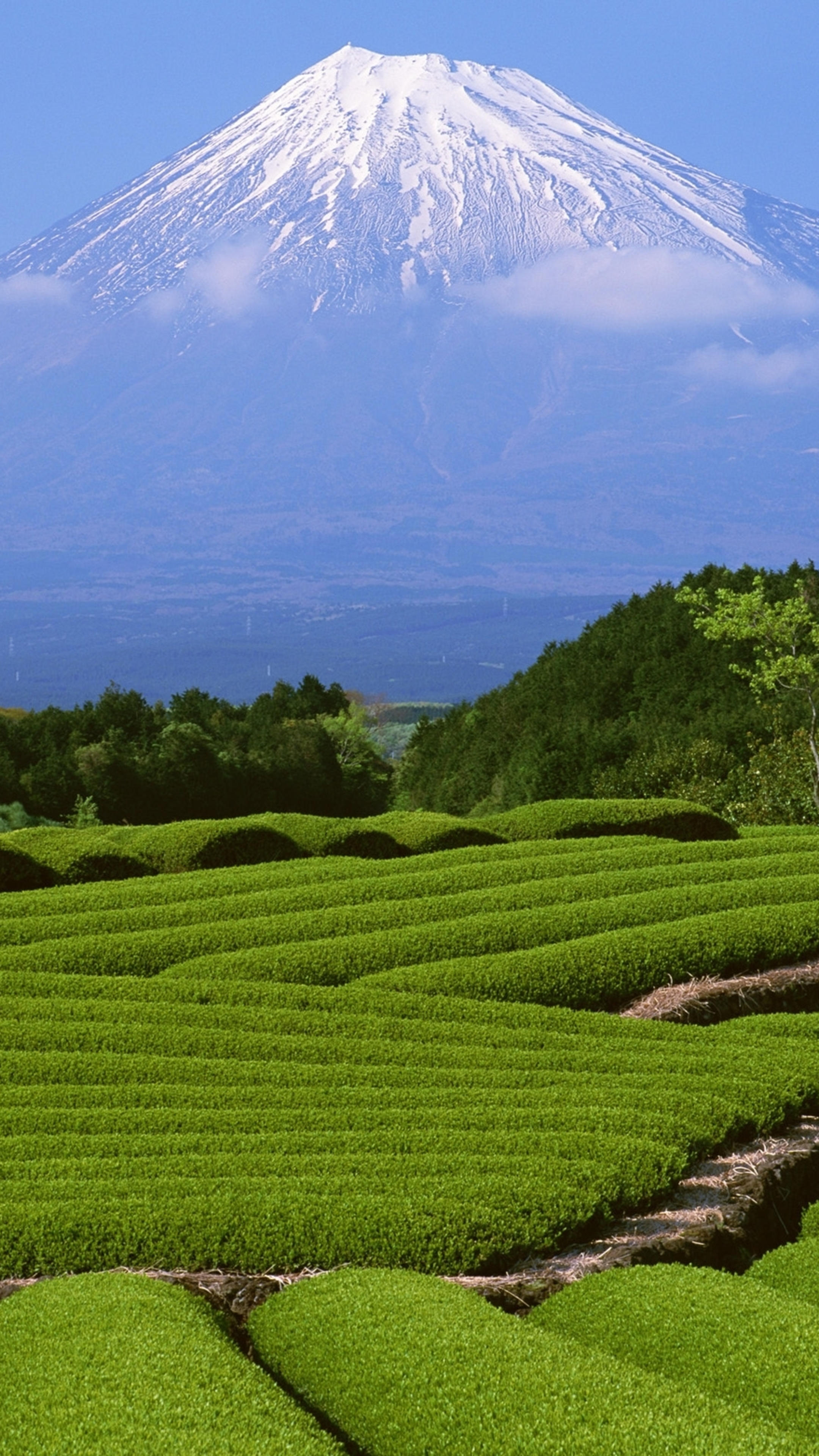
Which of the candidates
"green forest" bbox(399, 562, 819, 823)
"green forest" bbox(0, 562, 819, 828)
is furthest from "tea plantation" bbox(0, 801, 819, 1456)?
"green forest" bbox(0, 562, 819, 828)

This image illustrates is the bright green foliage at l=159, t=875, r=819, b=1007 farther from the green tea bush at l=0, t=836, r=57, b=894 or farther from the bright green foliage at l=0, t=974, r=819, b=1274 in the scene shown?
the green tea bush at l=0, t=836, r=57, b=894

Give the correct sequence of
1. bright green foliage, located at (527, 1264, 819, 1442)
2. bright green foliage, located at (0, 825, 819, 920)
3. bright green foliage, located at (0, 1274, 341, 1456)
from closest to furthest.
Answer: bright green foliage, located at (0, 1274, 341, 1456) → bright green foliage, located at (527, 1264, 819, 1442) → bright green foliage, located at (0, 825, 819, 920)

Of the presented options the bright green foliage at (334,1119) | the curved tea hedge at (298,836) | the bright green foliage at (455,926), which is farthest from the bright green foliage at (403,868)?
the bright green foliage at (334,1119)

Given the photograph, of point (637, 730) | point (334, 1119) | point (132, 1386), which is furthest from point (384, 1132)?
point (637, 730)

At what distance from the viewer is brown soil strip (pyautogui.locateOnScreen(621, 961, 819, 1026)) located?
14.1m

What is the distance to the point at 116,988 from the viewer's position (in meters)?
13.9

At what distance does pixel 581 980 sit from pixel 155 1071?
5.04 m

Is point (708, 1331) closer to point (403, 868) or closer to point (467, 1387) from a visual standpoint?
point (467, 1387)

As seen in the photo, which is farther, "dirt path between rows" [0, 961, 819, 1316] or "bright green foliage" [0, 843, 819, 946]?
"bright green foliage" [0, 843, 819, 946]

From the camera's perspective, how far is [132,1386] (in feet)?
21.7

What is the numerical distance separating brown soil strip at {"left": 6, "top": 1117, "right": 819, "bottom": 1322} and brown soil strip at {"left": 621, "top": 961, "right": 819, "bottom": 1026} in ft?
9.09

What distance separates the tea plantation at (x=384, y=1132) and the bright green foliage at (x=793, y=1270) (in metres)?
0.03

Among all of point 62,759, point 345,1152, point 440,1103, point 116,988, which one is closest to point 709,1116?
point 440,1103

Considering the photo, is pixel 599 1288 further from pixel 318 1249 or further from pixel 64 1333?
pixel 64 1333
